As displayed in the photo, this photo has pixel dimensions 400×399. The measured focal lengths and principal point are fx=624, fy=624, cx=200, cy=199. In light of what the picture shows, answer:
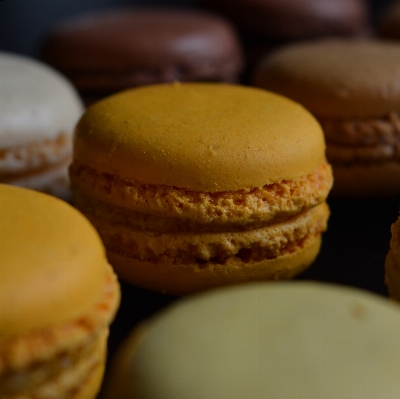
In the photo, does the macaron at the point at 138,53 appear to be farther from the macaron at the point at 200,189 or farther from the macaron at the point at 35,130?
the macaron at the point at 200,189

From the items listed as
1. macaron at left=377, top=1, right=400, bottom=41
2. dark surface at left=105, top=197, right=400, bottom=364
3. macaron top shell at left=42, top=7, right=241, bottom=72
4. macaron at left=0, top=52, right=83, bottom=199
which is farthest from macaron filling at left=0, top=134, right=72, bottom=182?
macaron at left=377, top=1, right=400, bottom=41

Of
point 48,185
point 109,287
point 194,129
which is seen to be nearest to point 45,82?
point 48,185

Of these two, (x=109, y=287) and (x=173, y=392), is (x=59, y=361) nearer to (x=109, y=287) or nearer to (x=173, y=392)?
(x=109, y=287)

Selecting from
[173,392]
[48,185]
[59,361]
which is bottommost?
[48,185]

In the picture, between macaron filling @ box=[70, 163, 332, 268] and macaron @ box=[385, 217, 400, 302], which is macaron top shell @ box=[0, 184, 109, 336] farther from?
macaron @ box=[385, 217, 400, 302]

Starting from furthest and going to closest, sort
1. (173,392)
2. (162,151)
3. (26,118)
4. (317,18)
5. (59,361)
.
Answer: (317,18) < (26,118) < (162,151) < (59,361) < (173,392)

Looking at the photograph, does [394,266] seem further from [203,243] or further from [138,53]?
[138,53]

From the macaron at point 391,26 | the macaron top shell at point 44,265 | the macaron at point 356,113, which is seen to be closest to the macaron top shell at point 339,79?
the macaron at point 356,113

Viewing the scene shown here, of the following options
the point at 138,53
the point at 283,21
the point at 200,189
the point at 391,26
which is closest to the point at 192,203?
the point at 200,189
